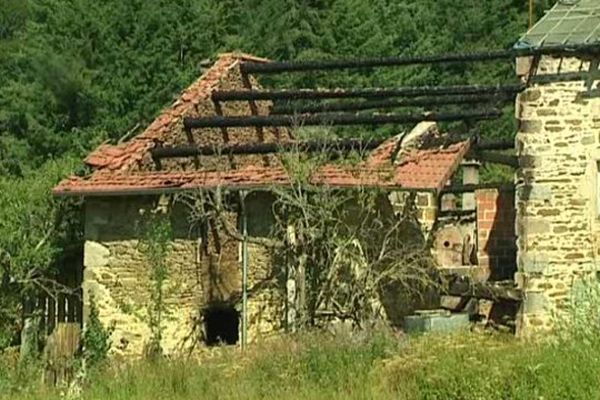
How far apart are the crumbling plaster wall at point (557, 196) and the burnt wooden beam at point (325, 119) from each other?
5.83 feet

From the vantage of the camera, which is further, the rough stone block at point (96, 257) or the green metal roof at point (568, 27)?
the rough stone block at point (96, 257)

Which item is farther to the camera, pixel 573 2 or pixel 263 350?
pixel 573 2

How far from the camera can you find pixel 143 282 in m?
18.7

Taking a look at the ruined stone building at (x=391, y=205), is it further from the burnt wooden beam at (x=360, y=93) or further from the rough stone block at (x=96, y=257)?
the burnt wooden beam at (x=360, y=93)

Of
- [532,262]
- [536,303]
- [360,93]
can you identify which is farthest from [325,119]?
[536,303]

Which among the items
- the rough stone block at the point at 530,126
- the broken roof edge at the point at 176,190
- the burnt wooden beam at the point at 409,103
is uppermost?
the burnt wooden beam at the point at 409,103

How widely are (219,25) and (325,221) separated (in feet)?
76.2

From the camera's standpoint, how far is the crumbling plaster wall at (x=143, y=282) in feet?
61.4

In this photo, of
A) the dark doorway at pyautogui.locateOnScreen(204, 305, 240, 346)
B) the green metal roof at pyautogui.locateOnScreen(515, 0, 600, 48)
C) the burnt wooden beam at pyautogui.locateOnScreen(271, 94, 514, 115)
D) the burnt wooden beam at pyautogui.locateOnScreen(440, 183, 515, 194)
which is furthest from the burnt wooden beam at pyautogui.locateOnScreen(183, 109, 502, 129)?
the dark doorway at pyautogui.locateOnScreen(204, 305, 240, 346)

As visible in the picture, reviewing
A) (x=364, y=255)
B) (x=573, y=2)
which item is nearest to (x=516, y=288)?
(x=364, y=255)

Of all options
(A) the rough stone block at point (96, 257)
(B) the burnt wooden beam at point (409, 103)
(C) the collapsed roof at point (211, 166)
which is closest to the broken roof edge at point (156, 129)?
(C) the collapsed roof at point (211, 166)

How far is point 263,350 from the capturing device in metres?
14.7

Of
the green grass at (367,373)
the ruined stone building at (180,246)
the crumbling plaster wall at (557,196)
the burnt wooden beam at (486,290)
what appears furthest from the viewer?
the ruined stone building at (180,246)

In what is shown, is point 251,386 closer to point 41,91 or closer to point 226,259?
point 226,259
